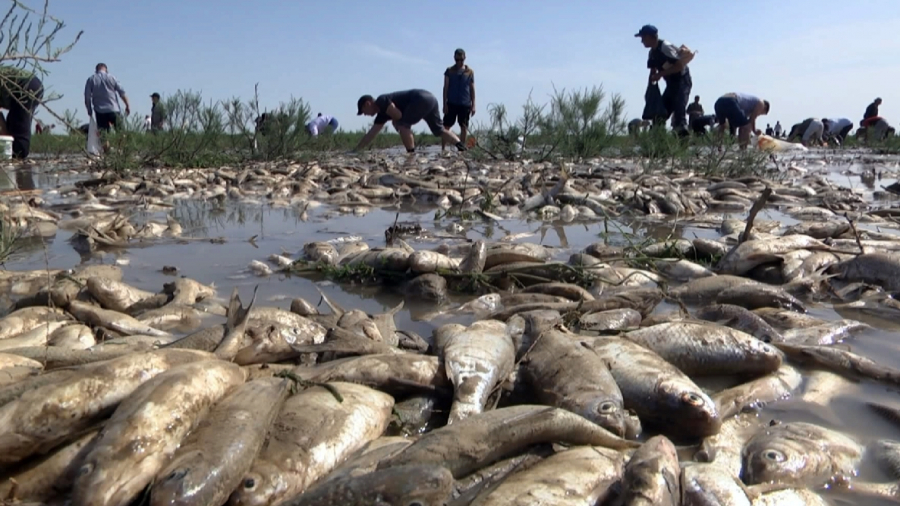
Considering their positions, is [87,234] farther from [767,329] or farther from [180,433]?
[767,329]

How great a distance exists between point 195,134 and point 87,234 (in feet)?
34.2

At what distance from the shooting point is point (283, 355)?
335 cm

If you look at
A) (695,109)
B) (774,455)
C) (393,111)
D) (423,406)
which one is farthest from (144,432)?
(695,109)

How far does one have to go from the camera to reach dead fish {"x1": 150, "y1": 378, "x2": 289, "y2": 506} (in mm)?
2002

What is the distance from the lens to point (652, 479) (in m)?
2.00

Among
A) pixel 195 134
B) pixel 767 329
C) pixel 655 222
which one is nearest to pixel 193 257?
pixel 767 329

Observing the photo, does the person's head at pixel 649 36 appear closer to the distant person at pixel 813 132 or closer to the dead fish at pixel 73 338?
the dead fish at pixel 73 338

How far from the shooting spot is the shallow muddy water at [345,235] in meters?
3.16

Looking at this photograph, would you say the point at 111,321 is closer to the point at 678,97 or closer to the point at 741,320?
the point at 741,320

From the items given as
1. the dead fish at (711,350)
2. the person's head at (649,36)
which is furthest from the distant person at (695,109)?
the dead fish at (711,350)

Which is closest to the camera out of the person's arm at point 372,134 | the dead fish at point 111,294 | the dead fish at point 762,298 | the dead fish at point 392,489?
the dead fish at point 392,489

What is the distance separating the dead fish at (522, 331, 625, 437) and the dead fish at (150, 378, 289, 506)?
42.6 inches

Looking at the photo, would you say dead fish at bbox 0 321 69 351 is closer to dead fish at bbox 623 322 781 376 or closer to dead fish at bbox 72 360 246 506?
dead fish at bbox 72 360 246 506

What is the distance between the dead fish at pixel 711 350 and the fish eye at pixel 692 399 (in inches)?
24.6
